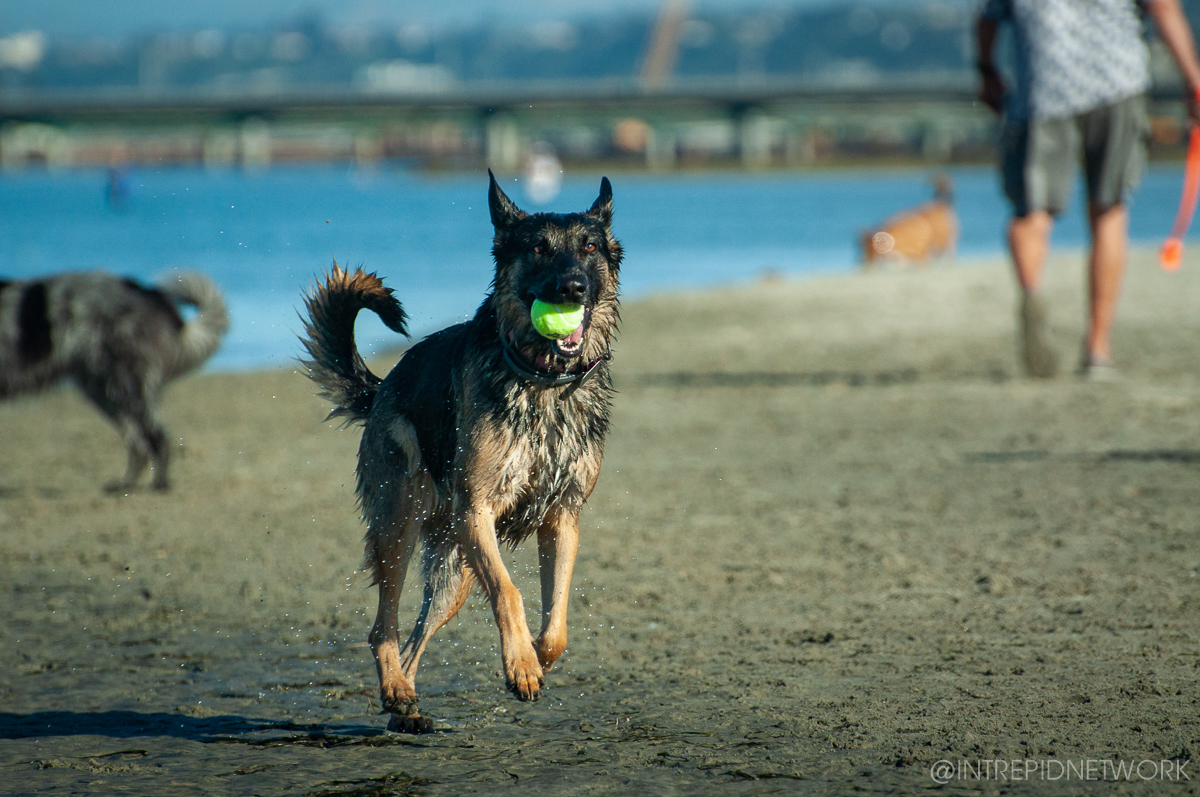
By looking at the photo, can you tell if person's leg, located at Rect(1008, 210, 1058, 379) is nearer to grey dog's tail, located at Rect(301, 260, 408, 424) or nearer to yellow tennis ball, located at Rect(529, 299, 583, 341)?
grey dog's tail, located at Rect(301, 260, 408, 424)

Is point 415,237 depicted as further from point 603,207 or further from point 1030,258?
point 603,207

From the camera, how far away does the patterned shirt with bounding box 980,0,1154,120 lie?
8273 mm

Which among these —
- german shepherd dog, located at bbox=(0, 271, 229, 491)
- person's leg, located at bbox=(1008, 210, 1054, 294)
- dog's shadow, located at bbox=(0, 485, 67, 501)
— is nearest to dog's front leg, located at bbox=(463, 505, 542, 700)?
german shepherd dog, located at bbox=(0, 271, 229, 491)

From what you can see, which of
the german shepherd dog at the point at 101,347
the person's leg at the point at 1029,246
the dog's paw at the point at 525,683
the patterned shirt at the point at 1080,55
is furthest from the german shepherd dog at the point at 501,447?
the patterned shirt at the point at 1080,55

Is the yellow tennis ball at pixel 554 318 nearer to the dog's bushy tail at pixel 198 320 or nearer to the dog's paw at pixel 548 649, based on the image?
the dog's paw at pixel 548 649

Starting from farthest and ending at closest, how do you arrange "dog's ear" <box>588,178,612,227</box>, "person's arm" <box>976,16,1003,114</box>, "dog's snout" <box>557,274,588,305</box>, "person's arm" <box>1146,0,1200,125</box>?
"person's arm" <box>976,16,1003,114</box>
"person's arm" <box>1146,0,1200,125</box>
"dog's ear" <box>588,178,612,227</box>
"dog's snout" <box>557,274,588,305</box>

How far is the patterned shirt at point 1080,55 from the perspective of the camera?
8.27 meters

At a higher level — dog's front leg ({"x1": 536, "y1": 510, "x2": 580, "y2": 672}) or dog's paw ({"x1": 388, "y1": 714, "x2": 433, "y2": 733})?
dog's front leg ({"x1": 536, "y1": 510, "x2": 580, "y2": 672})

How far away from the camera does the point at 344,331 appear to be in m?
4.14

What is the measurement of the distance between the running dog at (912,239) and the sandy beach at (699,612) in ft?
44.6

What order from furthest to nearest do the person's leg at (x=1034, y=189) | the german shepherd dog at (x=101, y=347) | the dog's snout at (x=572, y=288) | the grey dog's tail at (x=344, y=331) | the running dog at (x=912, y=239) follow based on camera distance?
the running dog at (x=912, y=239)
the person's leg at (x=1034, y=189)
the german shepherd dog at (x=101, y=347)
the grey dog's tail at (x=344, y=331)
the dog's snout at (x=572, y=288)

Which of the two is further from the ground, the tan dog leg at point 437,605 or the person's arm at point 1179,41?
the person's arm at point 1179,41

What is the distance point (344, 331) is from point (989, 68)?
629 centimetres

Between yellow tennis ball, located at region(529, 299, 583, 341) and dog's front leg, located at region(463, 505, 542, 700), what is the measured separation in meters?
0.53
